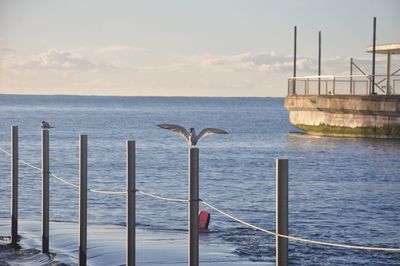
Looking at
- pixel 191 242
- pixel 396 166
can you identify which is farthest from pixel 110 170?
pixel 191 242

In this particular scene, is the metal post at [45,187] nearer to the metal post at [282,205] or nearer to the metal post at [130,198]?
the metal post at [130,198]

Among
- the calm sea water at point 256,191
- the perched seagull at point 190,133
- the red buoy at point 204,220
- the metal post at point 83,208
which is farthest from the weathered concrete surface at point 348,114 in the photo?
the perched seagull at point 190,133

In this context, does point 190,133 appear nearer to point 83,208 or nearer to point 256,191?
point 83,208

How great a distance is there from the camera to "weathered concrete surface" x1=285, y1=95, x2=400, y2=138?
54.0 metres

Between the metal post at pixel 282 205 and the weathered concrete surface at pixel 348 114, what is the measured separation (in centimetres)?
4244

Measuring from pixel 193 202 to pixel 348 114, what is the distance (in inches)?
1810

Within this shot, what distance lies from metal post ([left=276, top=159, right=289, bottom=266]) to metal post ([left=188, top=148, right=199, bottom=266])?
1.79 metres

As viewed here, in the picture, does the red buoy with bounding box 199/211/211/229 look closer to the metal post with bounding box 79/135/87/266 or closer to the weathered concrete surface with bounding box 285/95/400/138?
the metal post with bounding box 79/135/87/266

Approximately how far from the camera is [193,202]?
41.5ft

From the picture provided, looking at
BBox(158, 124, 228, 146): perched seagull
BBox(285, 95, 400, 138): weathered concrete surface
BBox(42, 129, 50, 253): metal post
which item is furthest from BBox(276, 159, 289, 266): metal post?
BBox(285, 95, 400, 138): weathered concrete surface

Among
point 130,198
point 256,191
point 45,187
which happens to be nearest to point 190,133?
point 130,198

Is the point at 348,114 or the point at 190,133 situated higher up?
the point at 190,133

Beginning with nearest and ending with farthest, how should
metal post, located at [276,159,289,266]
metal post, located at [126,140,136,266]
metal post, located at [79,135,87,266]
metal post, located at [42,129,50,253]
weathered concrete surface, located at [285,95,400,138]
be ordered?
metal post, located at [276,159,289,266] < metal post, located at [126,140,136,266] < metal post, located at [79,135,87,266] < metal post, located at [42,129,50,253] < weathered concrete surface, located at [285,95,400,138]

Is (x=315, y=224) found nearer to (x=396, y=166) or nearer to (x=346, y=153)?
(x=396, y=166)
